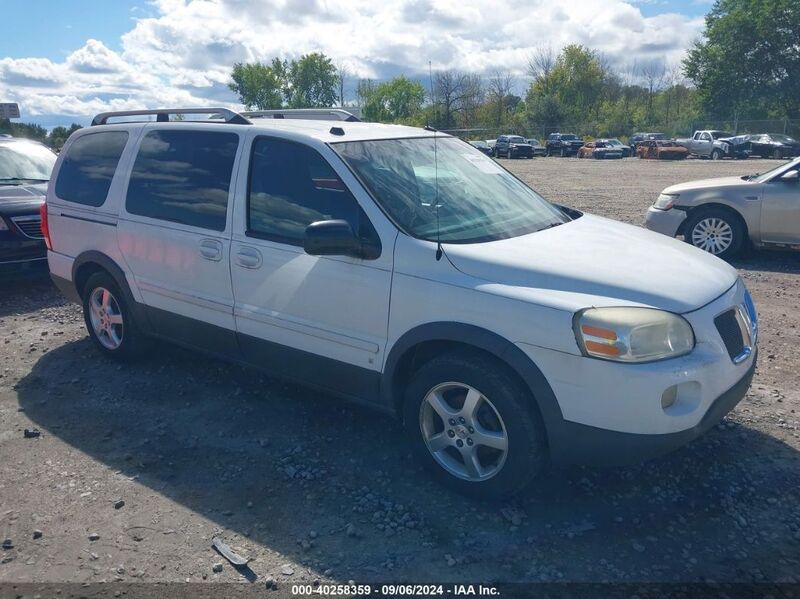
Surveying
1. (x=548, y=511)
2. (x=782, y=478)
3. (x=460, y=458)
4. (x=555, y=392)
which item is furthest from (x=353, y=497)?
(x=782, y=478)

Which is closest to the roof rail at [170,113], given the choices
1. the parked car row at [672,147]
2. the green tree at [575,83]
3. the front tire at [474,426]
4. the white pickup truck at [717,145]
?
the front tire at [474,426]

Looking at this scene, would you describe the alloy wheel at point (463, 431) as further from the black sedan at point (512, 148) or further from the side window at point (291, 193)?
the black sedan at point (512, 148)

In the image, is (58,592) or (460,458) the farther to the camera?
(460,458)

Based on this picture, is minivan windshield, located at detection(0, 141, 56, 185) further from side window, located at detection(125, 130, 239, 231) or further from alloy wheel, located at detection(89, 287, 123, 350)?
side window, located at detection(125, 130, 239, 231)

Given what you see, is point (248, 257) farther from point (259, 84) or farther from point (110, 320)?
point (259, 84)

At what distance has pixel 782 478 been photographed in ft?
12.3

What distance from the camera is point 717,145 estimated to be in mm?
44031

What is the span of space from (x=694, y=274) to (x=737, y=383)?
59 cm

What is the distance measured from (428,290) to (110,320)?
10.7 feet

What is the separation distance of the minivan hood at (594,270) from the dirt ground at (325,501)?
3.48 feet

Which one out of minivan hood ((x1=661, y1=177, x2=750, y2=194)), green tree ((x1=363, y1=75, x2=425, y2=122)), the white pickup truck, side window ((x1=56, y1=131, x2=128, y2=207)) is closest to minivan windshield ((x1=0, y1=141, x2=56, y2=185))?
side window ((x1=56, y1=131, x2=128, y2=207))

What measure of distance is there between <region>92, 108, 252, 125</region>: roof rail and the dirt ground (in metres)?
1.92

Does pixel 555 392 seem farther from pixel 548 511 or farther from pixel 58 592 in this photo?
pixel 58 592

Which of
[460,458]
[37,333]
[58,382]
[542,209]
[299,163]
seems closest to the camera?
[460,458]
